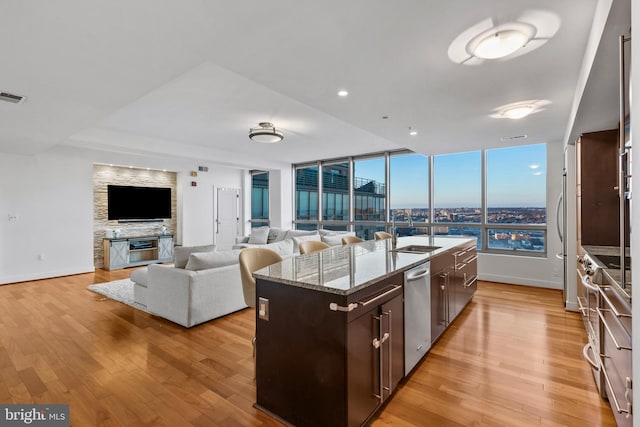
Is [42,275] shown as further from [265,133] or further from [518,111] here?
[518,111]

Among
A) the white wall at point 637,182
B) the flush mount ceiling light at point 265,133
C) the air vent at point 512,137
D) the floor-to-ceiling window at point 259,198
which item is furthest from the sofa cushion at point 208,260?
the floor-to-ceiling window at point 259,198

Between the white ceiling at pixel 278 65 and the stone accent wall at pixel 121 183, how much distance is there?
253 centimetres

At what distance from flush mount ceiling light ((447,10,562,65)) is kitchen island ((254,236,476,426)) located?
5.35 feet

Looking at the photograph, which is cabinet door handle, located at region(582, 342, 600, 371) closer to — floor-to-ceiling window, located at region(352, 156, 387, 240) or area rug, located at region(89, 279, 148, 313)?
area rug, located at region(89, 279, 148, 313)

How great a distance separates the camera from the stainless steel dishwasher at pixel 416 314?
7.41 feet

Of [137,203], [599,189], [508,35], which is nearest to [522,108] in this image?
[599,189]

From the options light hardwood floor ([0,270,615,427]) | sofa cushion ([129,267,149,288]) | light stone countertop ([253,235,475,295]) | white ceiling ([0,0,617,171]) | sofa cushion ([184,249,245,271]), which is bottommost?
light hardwood floor ([0,270,615,427])

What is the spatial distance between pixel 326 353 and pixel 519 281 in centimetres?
519

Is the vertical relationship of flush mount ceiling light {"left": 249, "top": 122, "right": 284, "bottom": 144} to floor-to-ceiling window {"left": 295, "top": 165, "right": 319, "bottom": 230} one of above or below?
above

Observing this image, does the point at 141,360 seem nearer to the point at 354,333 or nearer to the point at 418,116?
the point at 354,333

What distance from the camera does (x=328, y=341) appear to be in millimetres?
1667

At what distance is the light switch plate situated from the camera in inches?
77.1

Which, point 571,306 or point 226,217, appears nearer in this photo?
point 571,306

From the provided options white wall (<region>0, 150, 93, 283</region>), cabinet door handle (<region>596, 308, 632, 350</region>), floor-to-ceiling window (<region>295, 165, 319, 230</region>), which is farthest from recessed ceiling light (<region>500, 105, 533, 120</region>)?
white wall (<region>0, 150, 93, 283</region>)
